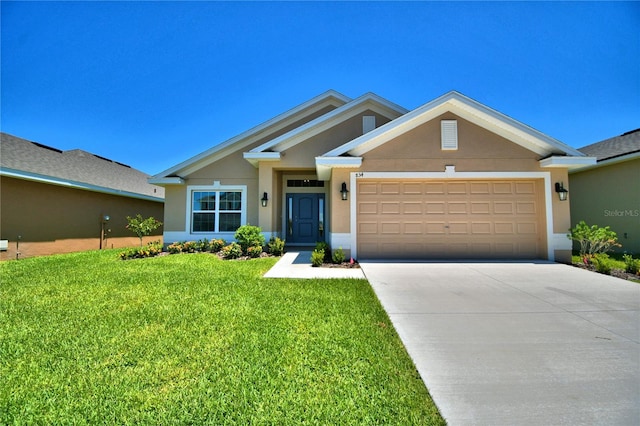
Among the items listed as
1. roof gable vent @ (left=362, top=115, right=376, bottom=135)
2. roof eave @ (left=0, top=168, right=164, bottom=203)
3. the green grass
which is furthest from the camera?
roof gable vent @ (left=362, top=115, right=376, bottom=135)

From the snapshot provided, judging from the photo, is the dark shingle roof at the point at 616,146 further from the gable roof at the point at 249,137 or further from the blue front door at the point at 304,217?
the blue front door at the point at 304,217

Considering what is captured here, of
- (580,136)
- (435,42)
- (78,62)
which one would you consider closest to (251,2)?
(435,42)

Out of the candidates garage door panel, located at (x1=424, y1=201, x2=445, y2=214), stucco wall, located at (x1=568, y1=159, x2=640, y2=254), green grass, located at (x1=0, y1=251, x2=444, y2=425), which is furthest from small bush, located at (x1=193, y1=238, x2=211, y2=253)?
stucco wall, located at (x1=568, y1=159, x2=640, y2=254)

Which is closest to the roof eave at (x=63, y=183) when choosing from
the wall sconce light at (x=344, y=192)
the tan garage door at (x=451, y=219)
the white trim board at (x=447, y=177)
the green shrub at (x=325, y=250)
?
the green shrub at (x=325, y=250)

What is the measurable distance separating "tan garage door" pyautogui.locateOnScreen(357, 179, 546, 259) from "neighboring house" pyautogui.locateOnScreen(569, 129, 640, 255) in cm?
486

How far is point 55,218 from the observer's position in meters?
11.1

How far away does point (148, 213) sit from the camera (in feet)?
54.2

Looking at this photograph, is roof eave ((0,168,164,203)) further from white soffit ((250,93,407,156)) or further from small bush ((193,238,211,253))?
white soffit ((250,93,407,156))

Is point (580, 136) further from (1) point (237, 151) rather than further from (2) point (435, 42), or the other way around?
(1) point (237, 151)

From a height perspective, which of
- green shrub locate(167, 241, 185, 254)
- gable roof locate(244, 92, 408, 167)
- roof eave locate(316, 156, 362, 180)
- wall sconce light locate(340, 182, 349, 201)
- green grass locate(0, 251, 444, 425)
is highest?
gable roof locate(244, 92, 408, 167)

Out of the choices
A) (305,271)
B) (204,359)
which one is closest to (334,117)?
(305,271)

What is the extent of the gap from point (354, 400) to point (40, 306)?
5362mm

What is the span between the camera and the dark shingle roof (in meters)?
10.5

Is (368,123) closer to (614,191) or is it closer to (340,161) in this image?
(340,161)
